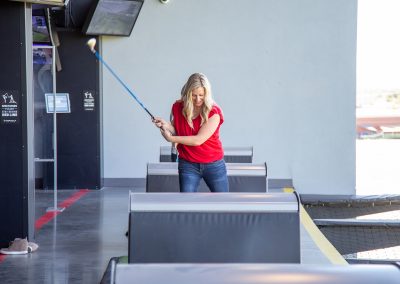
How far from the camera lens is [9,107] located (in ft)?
22.2

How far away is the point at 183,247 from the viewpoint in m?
4.20

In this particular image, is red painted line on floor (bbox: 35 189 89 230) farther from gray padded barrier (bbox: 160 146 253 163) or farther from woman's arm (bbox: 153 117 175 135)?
woman's arm (bbox: 153 117 175 135)

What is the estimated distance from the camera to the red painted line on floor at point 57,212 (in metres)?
8.54

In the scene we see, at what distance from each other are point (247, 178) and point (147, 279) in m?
4.73

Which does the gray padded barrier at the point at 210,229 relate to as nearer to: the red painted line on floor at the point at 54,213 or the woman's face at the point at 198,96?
the woman's face at the point at 198,96

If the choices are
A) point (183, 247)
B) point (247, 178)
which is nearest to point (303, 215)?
point (247, 178)

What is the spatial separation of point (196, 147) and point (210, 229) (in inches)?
71.1

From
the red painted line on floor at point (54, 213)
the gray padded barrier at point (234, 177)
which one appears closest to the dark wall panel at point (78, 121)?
the red painted line on floor at point (54, 213)

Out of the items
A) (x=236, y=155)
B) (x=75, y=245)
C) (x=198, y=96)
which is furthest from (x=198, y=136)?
(x=236, y=155)

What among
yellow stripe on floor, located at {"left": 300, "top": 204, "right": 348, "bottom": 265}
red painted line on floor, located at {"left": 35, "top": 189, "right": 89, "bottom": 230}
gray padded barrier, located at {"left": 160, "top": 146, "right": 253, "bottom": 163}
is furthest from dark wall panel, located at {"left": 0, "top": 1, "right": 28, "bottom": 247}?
yellow stripe on floor, located at {"left": 300, "top": 204, "right": 348, "bottom": 265}

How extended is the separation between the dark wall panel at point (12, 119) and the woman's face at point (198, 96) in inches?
72.4

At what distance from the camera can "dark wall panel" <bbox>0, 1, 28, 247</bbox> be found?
6754mm

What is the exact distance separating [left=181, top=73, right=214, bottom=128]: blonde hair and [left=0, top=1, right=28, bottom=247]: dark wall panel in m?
1.80

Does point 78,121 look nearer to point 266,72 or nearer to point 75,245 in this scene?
point 266,72
